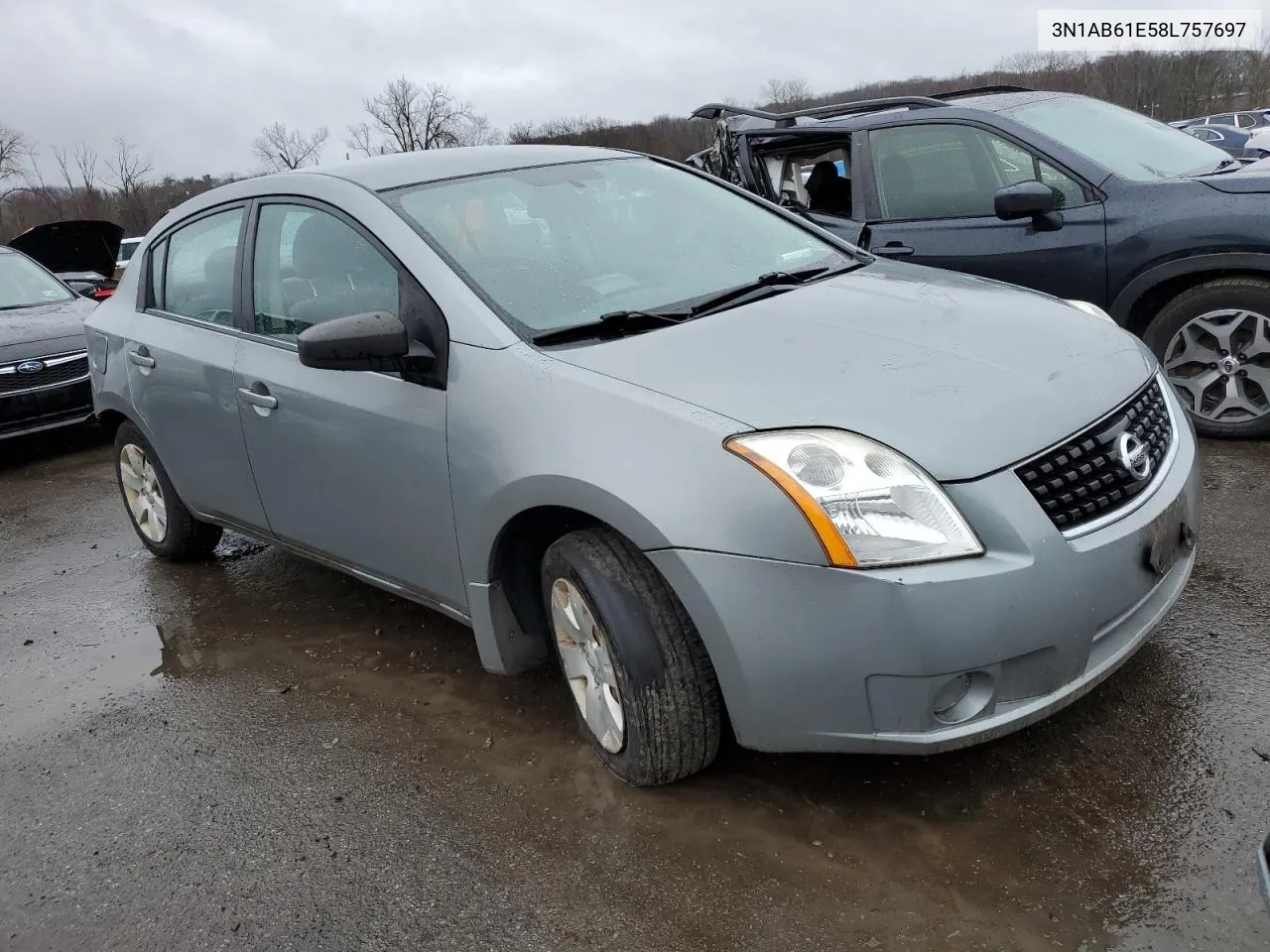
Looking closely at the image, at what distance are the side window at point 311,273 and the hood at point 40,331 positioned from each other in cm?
450

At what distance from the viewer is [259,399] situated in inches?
134

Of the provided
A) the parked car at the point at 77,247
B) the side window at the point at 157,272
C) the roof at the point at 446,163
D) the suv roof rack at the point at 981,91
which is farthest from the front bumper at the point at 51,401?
the suv roof rack at the point at 981,91

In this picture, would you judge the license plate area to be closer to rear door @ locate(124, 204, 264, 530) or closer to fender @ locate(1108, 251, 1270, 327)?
fender @ locate(1108, 251, 1270, 327)

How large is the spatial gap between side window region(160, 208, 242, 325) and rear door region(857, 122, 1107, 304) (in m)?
2.78

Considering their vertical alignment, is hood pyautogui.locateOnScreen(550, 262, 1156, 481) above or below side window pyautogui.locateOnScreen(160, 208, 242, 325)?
below

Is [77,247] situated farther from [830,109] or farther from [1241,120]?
[1241,120]

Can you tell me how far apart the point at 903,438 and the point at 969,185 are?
3.54 metres

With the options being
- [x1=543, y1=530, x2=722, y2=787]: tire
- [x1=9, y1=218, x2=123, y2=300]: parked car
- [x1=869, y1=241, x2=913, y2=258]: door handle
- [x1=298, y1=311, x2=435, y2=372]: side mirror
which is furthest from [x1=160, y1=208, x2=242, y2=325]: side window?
[x1=9, y1=218, x2=123, y2=300]: parked car

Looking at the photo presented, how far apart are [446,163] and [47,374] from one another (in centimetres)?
542

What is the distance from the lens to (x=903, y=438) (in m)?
2.19

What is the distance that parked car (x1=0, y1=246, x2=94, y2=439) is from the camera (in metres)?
7.34

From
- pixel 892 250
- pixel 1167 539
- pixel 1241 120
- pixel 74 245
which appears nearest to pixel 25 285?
pixel 74 245

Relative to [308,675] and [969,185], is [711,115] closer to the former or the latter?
[969,185]

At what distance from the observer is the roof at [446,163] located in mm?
3281
